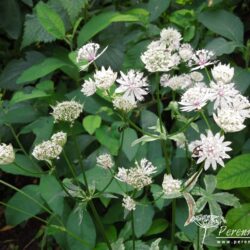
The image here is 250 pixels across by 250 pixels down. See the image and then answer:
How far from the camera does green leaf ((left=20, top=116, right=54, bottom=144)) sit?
163 cm

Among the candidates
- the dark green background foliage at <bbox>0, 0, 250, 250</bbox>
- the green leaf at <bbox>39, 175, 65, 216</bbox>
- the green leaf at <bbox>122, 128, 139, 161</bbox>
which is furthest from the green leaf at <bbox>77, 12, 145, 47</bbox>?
the green leaf at <bbox>39, 175, 65, 216</bbox>

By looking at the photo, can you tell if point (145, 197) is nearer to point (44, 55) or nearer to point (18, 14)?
point (44, 55)

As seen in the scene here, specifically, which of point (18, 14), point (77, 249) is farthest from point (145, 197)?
point (18, 14)

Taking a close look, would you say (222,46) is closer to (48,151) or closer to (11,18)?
(48,151)

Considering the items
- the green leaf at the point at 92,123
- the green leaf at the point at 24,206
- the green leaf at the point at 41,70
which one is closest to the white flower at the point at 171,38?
the green leaf at the point at 92,123

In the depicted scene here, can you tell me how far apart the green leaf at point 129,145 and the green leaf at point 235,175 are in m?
0.32

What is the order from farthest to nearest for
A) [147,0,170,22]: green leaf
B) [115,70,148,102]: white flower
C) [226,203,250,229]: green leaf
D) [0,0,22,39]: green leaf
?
[0,0,22,39]: green leaf < [147,0,170,22]: green leaf < [226,203,250,229]: green leaf < [115,70,148,102]: white flower

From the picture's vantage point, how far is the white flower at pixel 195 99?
966 mm

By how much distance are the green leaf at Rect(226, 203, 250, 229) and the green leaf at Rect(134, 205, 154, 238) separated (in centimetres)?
25

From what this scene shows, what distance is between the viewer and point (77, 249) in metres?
1.54

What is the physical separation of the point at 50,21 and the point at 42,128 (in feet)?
1.24

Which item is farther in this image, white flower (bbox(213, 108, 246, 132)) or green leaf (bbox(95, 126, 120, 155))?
green leaf (bbox(95, 126, 120, 155))

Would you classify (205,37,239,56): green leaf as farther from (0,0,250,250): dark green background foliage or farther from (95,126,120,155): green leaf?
(95,126,120,155): green leaf

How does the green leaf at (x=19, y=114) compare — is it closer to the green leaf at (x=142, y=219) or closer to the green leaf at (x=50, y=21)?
the green leaf at (x=50, y=21)
